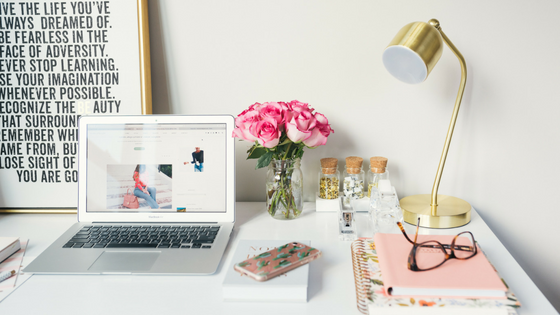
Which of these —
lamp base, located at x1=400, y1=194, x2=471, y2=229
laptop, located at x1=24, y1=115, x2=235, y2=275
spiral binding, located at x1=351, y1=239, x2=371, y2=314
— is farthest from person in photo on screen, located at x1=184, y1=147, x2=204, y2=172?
lamp base, located at x1=400, y1=194, x2=471, y2=229

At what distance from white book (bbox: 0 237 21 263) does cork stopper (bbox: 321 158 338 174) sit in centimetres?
76

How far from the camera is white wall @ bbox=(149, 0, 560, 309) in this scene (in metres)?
0.99

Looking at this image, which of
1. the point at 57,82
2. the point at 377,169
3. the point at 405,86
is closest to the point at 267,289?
the point at 377,169

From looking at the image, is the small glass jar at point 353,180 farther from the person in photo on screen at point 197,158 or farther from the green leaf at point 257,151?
the person in photo on screen at point 197,158

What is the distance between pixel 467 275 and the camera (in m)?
0.61

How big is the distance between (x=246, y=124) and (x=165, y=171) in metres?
0.25

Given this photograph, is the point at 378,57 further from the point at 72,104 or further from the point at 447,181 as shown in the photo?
the point at 72,104

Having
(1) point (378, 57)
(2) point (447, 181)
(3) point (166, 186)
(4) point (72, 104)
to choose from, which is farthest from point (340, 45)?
(4) point (72, 104)

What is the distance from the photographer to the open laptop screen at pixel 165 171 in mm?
923

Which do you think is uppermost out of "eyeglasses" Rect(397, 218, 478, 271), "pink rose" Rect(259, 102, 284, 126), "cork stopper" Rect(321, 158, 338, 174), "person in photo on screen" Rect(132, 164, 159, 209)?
"pink rose" Rect(259, 102, 284, 126)

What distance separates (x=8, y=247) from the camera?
0.77 m

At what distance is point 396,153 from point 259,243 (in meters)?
0.53

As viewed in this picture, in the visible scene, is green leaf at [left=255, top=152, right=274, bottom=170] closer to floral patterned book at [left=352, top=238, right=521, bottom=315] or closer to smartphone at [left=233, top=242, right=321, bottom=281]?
smartphone at [left=233, top=242, right=321, bottom=281]

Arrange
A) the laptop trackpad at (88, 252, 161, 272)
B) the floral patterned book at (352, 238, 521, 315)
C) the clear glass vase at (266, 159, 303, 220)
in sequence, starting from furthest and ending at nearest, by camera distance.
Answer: the clear glass vase at (266, 159, 303, 220), the laptop trackpad at (88, 252, 161, 272), the floral patterned book at (352, 238, 521, 315)
